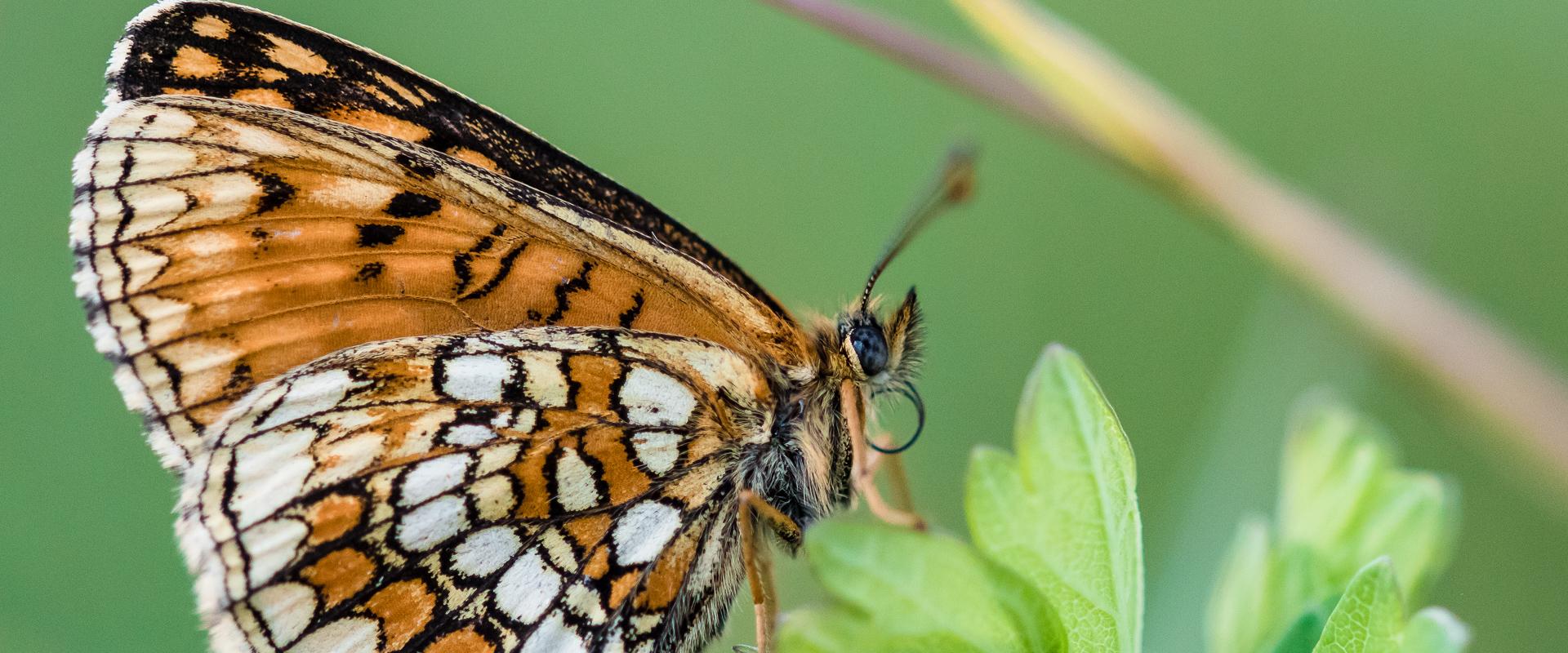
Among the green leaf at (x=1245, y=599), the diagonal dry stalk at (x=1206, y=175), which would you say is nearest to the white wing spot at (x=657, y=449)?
the diagonal dry stalk at (x=1206, y=175)

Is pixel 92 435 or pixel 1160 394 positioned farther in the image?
pixel 1160 394

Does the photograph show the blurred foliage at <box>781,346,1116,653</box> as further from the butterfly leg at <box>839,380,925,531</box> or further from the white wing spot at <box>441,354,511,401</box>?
the white wing spot at <box>441,354,511,401</box>

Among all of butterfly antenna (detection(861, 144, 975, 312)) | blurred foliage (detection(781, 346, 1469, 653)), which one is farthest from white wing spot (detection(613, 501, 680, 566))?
blurred foliage (detection(781, 346, 1469, 653))

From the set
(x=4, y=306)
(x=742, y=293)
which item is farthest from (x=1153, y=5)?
(x=4, y=306)

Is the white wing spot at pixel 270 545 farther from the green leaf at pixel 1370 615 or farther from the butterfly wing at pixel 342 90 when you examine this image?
the green leaf at pixel 1370 615

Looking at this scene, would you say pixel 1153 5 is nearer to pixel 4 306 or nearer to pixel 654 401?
pixel 654 401

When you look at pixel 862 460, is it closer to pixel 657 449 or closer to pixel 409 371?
pixel 657 449
